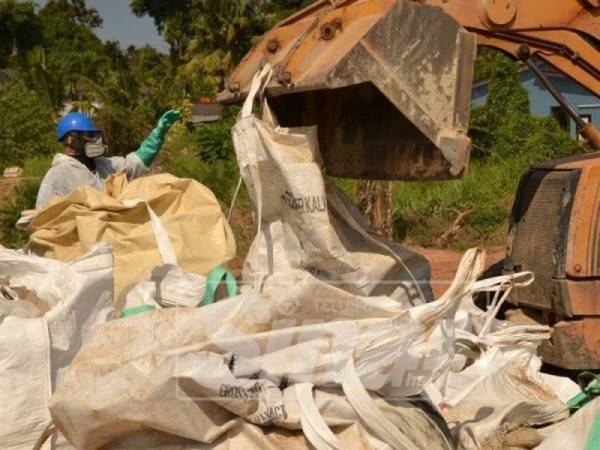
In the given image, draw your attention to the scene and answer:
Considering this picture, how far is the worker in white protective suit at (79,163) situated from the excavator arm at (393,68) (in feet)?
4.97

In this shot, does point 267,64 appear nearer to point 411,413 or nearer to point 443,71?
point 443,71

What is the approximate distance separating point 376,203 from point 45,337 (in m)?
8.38

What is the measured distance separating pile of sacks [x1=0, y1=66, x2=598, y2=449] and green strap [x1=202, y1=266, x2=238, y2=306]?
0.15 feet

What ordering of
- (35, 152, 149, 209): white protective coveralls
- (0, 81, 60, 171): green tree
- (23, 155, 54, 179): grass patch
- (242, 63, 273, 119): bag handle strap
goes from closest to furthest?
(242, 63, 273, 119): bag handle strap < (35, 152, 149, 209): white protective coveralls < (23, 155, 54, 179): grass patch < (0, 81, 60, 171): green tree

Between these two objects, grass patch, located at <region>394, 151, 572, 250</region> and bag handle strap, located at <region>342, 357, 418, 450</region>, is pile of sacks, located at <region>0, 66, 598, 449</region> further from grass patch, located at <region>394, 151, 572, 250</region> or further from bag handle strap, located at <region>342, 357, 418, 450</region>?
grass patch, located at <region>394, 151, 572, 250</region>

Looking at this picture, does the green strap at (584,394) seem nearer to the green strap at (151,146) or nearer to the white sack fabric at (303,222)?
the white sack fabric at (303,222)

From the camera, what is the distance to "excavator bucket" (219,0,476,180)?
10.1 ft

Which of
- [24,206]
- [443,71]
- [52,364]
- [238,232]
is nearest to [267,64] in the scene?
[443,71]

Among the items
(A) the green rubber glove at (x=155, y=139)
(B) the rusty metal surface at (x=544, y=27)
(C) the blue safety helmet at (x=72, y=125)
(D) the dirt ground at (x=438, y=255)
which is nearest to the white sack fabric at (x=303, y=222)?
(B) the rusty metal surface at (x=544, y=27)

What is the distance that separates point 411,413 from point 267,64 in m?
1.36

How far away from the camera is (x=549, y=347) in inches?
159

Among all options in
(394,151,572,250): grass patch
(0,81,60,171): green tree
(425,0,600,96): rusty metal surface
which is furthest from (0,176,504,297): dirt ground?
(0,81,60,171): green tree

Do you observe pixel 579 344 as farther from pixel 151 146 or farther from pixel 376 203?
pixel 376 203

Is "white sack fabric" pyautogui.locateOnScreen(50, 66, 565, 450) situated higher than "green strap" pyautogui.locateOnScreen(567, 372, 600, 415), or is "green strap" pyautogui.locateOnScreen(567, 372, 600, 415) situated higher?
"white sack fabric" pyautogui.locateOnScreen(50, 66, 565, 450)
